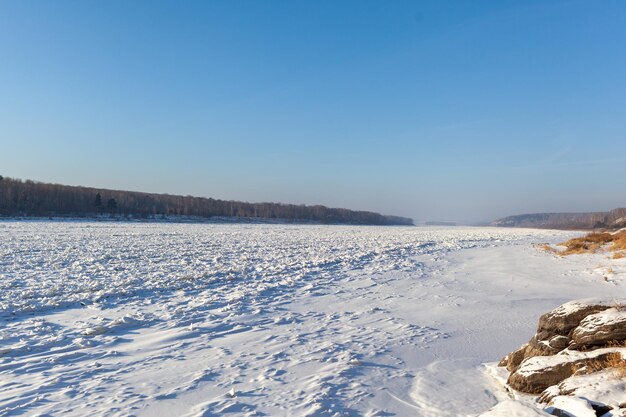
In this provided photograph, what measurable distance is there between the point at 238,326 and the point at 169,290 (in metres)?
4.51

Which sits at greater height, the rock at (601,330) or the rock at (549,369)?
the rock at (601,330)

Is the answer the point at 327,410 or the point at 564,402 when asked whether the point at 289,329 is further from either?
the point at 564,402

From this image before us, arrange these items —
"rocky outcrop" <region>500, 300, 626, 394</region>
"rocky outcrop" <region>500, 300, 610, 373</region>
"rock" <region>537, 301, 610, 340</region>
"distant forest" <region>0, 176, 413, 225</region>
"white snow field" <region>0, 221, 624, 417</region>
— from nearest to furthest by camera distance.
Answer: "rocky outcrop" <region>500, 300, 626, 394</region>
"white snow field" <region>0, 221, 624, 417</region>
"rocky outcrop" <region>500, 300, 610, 373</region>
"rock" <region>537, 301, 610, 340</region>
"distant forest" <region>0, 176, 413, 225</region>

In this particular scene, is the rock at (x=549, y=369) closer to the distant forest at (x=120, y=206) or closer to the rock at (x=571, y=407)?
the rock at (x=571, y=407)

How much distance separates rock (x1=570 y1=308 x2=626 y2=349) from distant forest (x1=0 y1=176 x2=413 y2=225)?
92.4 meters

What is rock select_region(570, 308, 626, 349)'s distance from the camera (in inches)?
219

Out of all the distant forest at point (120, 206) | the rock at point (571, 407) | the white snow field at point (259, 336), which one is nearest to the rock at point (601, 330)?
the white snow field at point (259, 336)

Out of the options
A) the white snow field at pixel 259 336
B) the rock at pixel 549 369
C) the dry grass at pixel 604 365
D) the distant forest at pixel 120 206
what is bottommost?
the white snow field at pixel 259 336

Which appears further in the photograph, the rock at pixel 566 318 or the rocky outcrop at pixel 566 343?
the rock at pixel 566 318

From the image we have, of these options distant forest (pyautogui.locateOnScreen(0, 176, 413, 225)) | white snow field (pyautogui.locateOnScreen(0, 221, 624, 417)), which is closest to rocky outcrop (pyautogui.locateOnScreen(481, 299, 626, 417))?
white snow field (pyautogui.locateOnScreen(0, 221, 624, 417))

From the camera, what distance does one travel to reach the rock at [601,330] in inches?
219

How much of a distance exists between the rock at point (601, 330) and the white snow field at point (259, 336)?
1.25 m

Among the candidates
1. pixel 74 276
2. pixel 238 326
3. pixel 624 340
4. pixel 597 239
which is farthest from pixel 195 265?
pixel 597 239

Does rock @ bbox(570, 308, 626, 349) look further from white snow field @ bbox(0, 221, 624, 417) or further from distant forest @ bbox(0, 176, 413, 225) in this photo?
distant forest @ bbox(0, 176, 413, 225)
